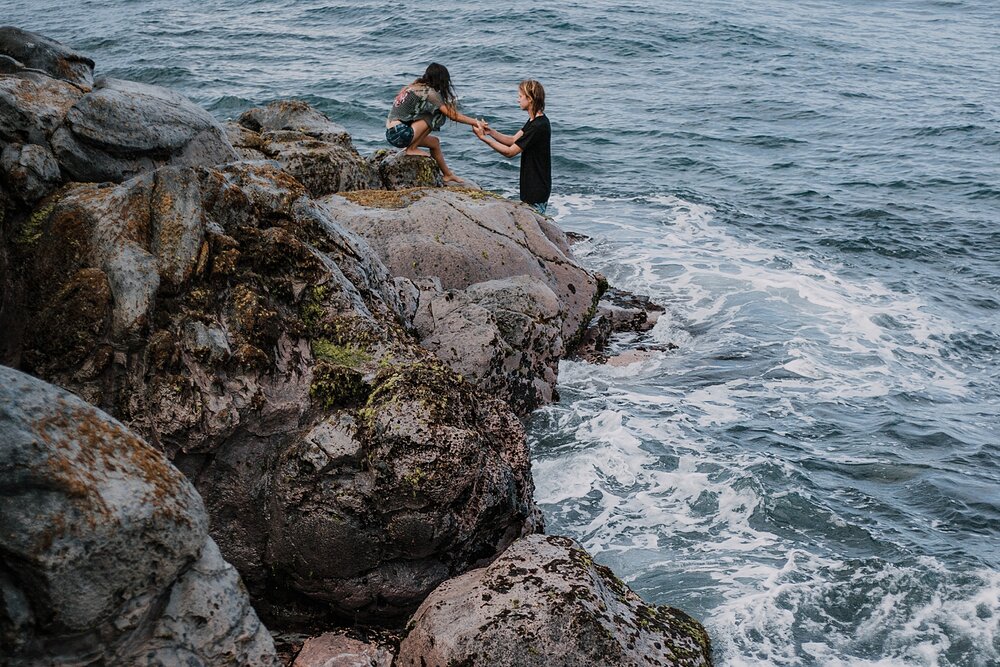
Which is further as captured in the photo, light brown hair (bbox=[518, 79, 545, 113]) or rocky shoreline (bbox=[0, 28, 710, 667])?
light brown hair (bbox=[518, 79, 545, 113])

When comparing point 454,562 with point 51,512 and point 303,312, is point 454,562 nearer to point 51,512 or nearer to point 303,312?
point 303,312

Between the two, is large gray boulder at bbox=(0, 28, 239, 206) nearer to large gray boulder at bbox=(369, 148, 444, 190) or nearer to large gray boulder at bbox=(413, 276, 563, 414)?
large gray boulder at bbox=(413, 276, 563, 414)

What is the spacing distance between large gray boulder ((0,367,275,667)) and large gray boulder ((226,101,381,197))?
7096 millimetres

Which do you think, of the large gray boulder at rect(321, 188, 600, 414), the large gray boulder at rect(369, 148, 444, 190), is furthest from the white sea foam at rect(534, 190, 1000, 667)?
the large gray boulder at rect(369, 148, 444, 190)

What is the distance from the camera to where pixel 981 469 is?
9570 millimetres

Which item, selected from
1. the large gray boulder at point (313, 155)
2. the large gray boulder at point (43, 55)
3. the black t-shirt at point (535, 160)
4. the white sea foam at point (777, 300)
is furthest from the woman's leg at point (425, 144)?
the large gray boulder at point (43, 55)

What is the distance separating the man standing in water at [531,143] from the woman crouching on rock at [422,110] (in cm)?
43

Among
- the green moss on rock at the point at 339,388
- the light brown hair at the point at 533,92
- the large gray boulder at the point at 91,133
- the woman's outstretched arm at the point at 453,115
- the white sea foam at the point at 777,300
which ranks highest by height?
the large gray boulder at the point at 91,133

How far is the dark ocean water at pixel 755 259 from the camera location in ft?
25.2

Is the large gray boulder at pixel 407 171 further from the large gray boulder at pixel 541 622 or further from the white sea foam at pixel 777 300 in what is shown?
the large gray boulder at pixel 541 622

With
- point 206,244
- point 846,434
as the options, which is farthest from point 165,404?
point 846,434

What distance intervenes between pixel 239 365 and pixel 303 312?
69 cm

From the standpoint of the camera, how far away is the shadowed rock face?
586 cm

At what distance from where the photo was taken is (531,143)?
42.4 ft
